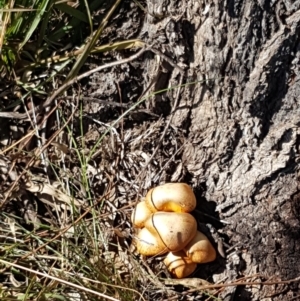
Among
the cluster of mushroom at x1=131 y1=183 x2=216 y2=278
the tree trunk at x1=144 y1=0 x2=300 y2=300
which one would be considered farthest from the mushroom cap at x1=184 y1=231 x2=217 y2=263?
the tree trunk at x1=144 y1=0 x2=300 y2=300

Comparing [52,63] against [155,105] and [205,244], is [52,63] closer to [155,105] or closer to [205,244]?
[155,105]

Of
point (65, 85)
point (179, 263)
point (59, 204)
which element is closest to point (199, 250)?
point (179, 263)

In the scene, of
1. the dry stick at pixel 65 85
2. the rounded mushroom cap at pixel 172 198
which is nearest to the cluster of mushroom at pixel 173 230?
the rounded mushroom cap at pixel 172 198

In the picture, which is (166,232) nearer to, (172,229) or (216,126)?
(172,229)

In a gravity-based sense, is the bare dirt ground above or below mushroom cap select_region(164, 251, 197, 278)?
above

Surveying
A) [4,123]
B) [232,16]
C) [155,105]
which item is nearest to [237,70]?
[232,16]

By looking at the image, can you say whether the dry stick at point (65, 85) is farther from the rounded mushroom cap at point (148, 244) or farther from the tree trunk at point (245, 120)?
the rounded mushroom cap at point (148, 244)

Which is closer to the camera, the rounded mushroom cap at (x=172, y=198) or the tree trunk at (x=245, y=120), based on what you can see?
the tree trunk at (x=245, y=120)

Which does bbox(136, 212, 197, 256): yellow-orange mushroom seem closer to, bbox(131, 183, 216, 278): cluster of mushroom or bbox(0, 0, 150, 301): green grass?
bbox(131, 183, 216, 278): cluster of mushroom

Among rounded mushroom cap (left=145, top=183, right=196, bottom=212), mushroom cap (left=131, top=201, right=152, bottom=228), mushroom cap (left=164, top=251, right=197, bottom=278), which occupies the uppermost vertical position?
rounded mushroom cap (left=145, top=183, right=196, bottom=212)
